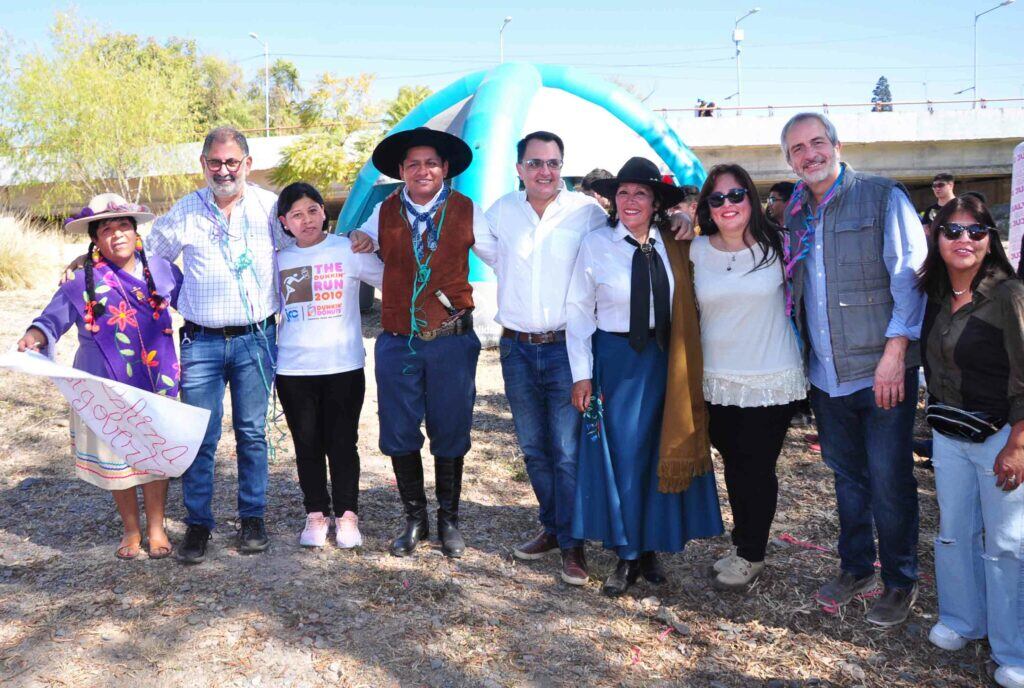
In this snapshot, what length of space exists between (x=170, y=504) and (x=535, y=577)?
243 cm

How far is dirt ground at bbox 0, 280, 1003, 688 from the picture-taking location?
3.15 metres

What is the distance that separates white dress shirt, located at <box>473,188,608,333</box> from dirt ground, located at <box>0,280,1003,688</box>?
4.33 feet

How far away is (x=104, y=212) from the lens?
12.6ft

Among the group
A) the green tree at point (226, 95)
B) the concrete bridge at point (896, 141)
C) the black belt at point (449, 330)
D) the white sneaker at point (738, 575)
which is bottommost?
the white sneaker at point (738, 575)

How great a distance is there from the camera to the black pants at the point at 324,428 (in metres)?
4.10

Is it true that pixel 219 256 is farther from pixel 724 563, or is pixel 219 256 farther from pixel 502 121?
pixel 502 121

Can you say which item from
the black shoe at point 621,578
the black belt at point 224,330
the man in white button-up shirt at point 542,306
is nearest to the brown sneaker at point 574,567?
the man in white button-up shirt at point 542,306

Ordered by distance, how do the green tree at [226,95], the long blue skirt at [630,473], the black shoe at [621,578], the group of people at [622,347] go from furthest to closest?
the green tree at [226,95] < the black shoe at [621,578] < the long blue skirt at [630,473] < the group of people at [622,347]

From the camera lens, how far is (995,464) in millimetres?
2900

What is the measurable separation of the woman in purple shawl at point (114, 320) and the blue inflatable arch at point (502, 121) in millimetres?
5675

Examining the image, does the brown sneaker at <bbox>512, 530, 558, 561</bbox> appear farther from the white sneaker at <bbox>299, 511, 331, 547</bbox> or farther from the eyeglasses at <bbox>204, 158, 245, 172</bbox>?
the eyeglasses at <bbox>204, 158, 245, 172</bbox>

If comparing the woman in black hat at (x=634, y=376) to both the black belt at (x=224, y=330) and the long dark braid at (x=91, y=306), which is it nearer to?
the black belt at (x=224, y=330)

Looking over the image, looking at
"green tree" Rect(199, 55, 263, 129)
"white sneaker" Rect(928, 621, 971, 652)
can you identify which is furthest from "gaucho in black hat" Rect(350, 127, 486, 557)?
"green tree" Rect(199, 55, 263, 129)

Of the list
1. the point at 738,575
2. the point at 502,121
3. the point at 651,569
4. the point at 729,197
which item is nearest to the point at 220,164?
the point at 729,197
